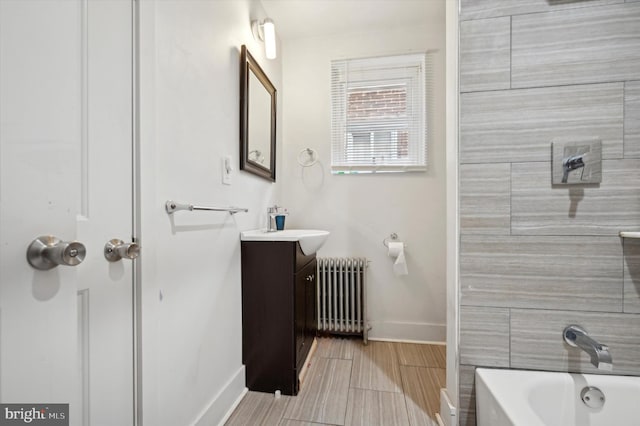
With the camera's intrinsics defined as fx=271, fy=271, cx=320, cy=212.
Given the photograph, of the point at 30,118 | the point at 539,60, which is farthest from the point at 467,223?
the point at 30,118

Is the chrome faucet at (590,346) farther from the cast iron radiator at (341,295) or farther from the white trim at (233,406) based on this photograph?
the white trim at (233,406)

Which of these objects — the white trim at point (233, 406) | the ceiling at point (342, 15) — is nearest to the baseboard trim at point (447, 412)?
the white trim at point (233, 406)

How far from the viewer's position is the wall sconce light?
5.89 ft

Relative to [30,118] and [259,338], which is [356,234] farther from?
[30,118]

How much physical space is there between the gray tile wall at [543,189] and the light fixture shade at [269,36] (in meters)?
1.19

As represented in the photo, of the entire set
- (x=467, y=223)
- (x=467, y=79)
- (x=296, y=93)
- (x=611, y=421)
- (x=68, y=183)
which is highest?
(x=296, y=93)

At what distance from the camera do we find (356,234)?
7.71 feet

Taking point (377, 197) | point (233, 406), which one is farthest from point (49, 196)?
point (377, 197)

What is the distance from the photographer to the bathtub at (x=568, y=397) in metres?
1.03

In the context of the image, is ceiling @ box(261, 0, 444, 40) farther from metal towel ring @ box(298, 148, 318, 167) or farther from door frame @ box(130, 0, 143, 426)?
door frame @ box(130, 0, 143, 426)

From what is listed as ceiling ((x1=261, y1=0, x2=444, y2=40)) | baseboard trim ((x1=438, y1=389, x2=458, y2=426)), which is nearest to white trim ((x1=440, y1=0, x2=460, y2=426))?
baseboard trim ((x1=438, y1=389, x2=458, y2=426))

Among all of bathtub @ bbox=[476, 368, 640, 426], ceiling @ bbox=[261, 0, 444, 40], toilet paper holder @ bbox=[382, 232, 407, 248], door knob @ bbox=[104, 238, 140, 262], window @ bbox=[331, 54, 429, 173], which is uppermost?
ceiling @ bbox=[261, 0, 444, 40]

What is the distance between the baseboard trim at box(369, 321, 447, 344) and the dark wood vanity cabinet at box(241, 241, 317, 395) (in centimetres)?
94

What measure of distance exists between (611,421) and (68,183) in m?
1.87
